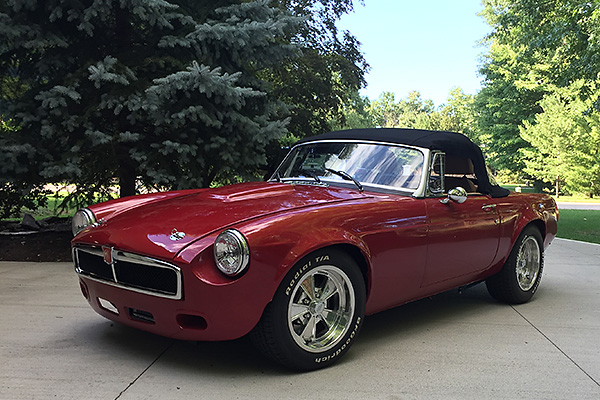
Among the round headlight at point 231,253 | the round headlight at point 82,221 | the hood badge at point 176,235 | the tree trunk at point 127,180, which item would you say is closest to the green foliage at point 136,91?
the tree trunk at point 127,180

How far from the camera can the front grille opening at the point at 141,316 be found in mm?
3383

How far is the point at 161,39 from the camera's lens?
318 inches

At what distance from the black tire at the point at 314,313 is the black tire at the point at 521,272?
2173mm

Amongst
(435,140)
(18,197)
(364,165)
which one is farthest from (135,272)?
(18,197)

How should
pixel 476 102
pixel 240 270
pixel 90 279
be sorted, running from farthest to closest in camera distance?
pixel 476 102, pixel 90 279, pixel 240 270

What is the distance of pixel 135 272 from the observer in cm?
338

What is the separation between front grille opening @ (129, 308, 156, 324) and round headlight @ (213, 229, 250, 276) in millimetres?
604

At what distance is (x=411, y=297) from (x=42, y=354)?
105 inches

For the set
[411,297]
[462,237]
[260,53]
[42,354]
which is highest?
[260,53]

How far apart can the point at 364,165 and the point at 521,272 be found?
2.22 m

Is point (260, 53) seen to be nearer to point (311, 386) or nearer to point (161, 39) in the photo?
point (161, 39)

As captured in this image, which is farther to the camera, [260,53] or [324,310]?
[260,53]

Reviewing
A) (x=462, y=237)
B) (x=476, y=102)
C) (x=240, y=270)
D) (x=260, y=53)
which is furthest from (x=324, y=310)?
(x=476, y=102)

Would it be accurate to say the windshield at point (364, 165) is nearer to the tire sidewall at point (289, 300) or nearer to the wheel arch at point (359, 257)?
the wheel arch at point (359, 257)
